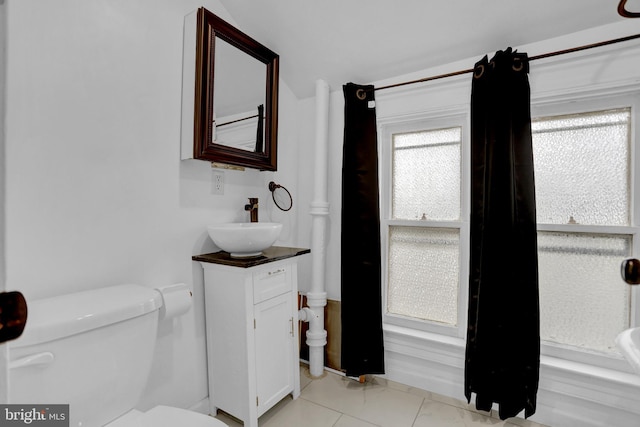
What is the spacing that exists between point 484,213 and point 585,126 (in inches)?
27.5

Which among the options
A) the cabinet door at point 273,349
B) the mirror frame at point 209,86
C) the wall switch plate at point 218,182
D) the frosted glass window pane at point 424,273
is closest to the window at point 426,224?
the frosted glass window pane at point 424,273

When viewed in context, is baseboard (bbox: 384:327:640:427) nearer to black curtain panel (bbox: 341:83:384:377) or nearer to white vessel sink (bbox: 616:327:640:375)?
black curtain panel (bbox: 341:83:384:377)

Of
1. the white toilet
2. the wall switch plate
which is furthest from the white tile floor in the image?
the wall switch plate

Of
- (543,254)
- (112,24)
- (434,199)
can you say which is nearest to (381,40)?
(434,199)

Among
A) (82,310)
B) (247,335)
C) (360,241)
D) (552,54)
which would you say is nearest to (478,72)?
(552,54)

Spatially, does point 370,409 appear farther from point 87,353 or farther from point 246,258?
point 87,353

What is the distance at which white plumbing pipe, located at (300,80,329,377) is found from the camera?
2.19 metres

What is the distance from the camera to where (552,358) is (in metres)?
1.72

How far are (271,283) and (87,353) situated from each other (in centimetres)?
85

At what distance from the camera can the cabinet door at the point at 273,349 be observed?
1.66 metres

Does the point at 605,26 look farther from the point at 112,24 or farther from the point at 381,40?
the point at 112,24

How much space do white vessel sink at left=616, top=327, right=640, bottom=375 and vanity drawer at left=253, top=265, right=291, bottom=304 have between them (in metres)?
1.42

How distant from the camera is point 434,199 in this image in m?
2.08

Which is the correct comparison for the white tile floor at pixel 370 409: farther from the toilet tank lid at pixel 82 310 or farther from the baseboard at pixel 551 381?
the toilet tank lid at pixel 82 310
